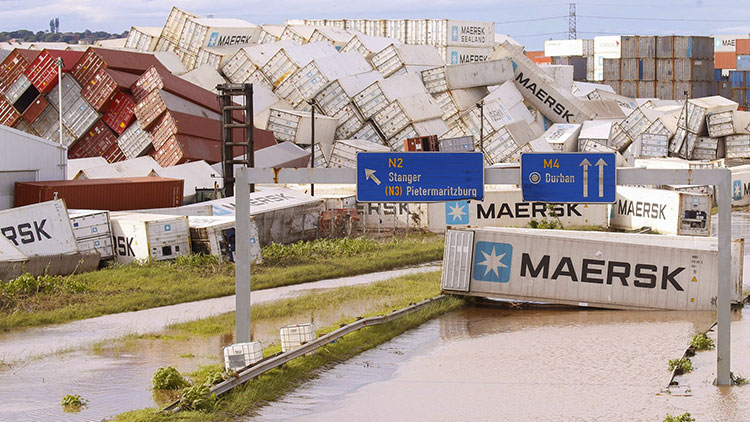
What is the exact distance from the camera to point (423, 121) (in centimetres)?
6981

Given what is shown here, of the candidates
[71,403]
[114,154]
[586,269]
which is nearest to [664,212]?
[586,269]

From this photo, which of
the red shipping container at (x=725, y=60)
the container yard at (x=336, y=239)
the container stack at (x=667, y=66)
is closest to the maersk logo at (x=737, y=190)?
the container yard at (x=336, y=239)

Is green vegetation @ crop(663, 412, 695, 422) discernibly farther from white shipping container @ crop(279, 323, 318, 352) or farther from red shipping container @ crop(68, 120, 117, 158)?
red shipping container @ crop(68, 120, 117, 158)

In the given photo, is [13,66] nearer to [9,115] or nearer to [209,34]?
[9,115]

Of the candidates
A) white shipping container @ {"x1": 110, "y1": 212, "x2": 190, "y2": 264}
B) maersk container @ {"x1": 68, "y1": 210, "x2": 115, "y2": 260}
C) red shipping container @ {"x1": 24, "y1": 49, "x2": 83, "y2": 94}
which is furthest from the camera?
red shipping container @ {"x1": 24, "y1": 49, "x2": 83, "y2": 94}

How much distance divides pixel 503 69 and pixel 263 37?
70.5 feet

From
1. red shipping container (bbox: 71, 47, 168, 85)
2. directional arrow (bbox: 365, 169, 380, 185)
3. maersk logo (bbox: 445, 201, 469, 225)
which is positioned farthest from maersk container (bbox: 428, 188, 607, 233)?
directional arrow (bbox: 365, 169, 380, 185)

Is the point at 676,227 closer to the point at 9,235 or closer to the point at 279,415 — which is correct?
the point at 9,235

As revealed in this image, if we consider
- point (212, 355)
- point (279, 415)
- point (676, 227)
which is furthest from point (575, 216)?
point (279, 415)

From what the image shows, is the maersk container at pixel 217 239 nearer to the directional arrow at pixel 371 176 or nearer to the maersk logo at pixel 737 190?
the directional arrow at pixel 371 176

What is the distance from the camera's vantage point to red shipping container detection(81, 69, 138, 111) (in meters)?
57.4

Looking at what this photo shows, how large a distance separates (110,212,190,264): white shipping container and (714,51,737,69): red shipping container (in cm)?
12896

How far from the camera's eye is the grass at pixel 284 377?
642 inches

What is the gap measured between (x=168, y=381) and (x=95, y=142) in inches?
1741
